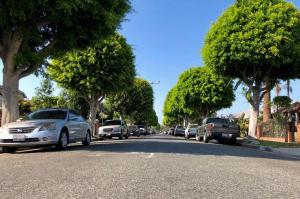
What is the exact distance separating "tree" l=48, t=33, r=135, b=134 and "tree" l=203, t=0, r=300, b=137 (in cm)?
633

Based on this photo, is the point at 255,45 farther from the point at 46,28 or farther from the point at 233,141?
the point at 46,28

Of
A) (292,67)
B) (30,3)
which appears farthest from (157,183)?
(292,67)

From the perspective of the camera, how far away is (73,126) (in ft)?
57.3

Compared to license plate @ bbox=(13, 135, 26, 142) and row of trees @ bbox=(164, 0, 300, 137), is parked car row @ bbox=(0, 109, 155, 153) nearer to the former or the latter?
license plate @ bbox=(13, 135, 26, 142)

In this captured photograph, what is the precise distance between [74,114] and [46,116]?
1.49m

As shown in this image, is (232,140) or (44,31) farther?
(232,140)

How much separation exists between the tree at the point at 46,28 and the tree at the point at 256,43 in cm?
1058

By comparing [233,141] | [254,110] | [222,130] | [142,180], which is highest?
[254,110]

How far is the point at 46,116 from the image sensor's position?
1695 cm

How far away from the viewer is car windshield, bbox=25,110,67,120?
55.3ft

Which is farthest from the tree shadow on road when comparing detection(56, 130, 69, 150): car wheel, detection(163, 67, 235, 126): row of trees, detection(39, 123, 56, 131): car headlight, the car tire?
detection(163, 67, 235, 126): row of trees

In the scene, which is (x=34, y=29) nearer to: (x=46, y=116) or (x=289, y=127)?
(x=46, y=116)

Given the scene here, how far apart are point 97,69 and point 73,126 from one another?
47.6ft

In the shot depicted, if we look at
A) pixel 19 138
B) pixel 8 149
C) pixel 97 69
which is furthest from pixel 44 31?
pixel 97 69
